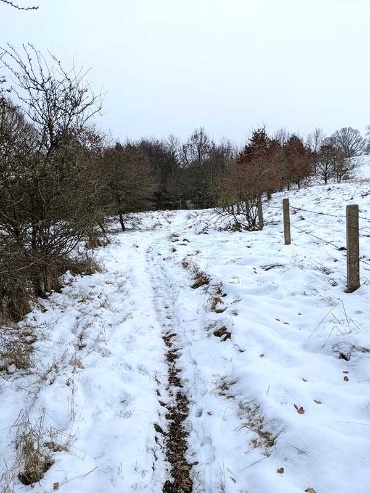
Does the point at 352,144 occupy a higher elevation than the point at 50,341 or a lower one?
higher

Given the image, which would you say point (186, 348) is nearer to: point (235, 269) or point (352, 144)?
point (235, 269)

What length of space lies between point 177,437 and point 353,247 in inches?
153

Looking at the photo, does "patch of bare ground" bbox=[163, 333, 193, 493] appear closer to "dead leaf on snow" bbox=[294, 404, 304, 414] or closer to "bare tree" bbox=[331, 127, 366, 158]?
"dead leaf on snow" bbox=[294, 404, 304, 414]

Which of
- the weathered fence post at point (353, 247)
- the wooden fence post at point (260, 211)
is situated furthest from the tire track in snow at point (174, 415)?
the wooden fence post at point (260, 211)

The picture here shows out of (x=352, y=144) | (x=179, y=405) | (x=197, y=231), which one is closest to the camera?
(x=179, y=405)

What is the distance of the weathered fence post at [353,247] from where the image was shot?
16.9 ft

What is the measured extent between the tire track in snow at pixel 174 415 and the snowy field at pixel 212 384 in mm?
50

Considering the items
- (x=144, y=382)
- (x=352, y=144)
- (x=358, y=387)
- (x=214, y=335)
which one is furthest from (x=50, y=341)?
(x=352, y=144)

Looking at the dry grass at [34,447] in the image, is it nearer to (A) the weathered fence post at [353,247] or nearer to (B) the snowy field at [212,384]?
(B) the snowy field at [212,384]

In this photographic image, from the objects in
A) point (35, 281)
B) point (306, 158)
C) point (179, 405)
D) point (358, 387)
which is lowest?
point (179, 405)

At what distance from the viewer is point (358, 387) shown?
3.36 metres

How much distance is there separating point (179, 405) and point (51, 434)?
1407 mm

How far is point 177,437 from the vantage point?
3299 mm

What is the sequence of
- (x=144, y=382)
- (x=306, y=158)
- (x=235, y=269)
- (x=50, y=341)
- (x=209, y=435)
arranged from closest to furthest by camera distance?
1. (x=209, y=435)
2. (x=144, y=382)
3. (x=50, y=341)
4. (x=235, y=269)
5. (x=306, y=158)
